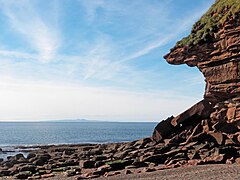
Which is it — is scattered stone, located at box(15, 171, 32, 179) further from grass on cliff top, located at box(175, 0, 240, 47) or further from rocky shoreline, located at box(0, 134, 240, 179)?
grass on cliff top, located at box(175, 0, 240, 47)

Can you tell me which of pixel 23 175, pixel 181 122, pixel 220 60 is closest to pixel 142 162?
pixel 23 175

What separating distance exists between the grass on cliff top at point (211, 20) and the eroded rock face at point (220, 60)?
1.51ft

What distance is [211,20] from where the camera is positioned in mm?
30938

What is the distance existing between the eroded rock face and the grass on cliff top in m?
0.46

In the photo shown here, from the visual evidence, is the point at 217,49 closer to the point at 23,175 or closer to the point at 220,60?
the point at 220,60

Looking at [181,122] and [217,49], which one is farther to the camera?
[181,122]

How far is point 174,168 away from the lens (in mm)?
28312

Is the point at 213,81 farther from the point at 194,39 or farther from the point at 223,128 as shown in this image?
the point at 223,128

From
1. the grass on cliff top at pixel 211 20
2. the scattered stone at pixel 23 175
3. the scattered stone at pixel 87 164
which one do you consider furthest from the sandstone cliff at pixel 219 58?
the scattered stone at pixel 23 175

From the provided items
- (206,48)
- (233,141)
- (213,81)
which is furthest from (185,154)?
(206,48)

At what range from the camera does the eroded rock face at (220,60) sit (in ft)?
92.6

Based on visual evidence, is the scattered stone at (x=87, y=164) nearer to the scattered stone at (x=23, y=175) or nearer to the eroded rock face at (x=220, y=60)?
the scattered stone at (x=23, y=175)

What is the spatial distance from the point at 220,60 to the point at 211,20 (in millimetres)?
3804

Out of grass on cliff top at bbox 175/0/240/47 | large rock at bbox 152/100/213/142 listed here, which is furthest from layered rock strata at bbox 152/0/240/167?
large rock at bbox 152/100/213/142
